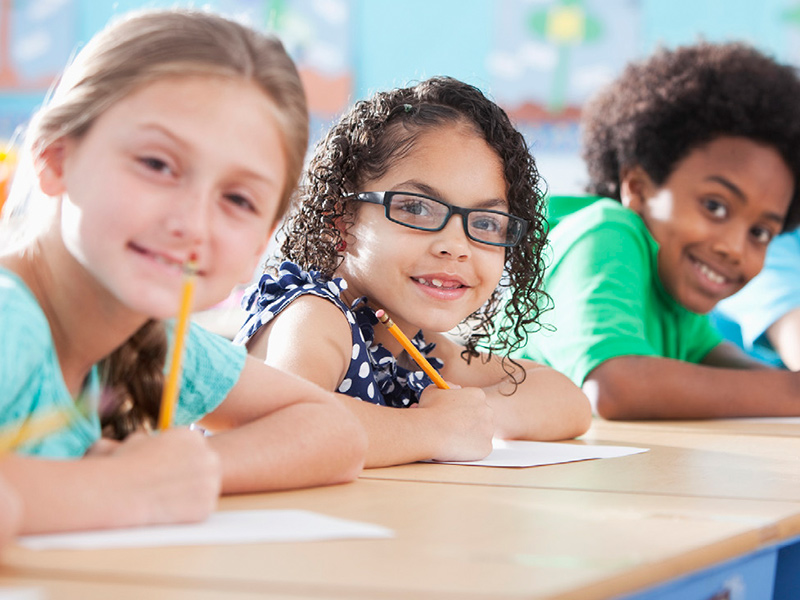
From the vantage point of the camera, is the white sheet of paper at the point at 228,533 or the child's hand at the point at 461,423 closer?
the white sheet of paper at the point at 228,533

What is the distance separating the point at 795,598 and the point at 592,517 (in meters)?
0.25

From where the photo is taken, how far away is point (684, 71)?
7.06ft

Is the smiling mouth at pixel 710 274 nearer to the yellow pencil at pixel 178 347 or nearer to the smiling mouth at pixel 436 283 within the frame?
the smiling mouth at pixel 436 283

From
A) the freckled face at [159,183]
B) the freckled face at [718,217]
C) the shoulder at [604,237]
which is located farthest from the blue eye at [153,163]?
the freckled face at [718,217]

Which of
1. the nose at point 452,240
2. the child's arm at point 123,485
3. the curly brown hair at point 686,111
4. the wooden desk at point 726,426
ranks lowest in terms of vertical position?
the child's arm at point 123,485

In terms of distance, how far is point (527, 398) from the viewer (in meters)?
1.33

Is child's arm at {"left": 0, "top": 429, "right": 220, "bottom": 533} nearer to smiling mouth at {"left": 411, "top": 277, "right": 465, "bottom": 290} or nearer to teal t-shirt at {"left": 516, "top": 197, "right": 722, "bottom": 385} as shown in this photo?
smiling mouth at {"left": 411, "top": 277, "right": 465, "bottom": 290}

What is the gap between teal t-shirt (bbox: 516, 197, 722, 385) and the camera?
5.31ft

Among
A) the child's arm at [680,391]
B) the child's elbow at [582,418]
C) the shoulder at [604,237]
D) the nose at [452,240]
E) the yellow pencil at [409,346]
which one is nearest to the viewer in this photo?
the yellow pencil at [409,346]

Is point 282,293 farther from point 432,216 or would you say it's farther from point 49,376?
point 49,376

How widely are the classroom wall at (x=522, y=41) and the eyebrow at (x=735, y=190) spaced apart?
51.1 inches

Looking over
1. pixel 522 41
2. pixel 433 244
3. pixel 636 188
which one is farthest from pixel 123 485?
pixel 522 41

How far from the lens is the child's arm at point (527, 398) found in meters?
1.29

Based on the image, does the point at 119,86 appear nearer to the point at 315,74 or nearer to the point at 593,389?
the point at 593,389
